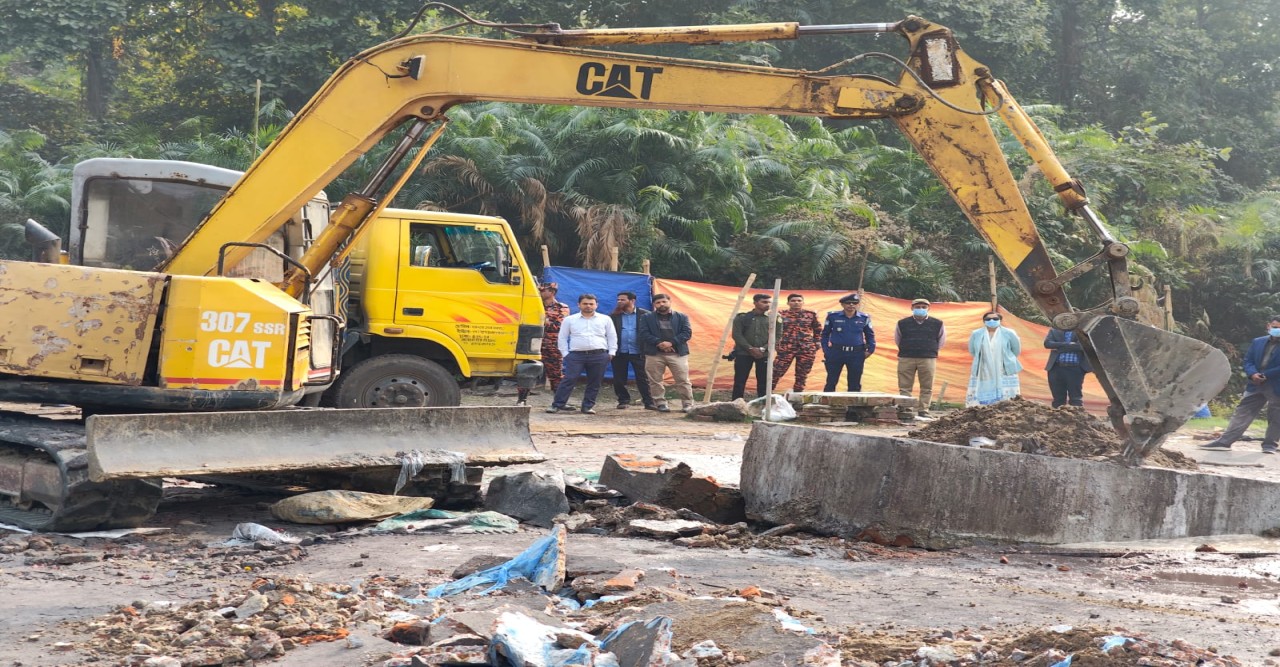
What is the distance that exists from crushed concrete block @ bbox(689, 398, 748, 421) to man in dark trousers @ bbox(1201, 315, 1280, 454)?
5.76m

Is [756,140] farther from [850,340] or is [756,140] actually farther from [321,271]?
[321,271]

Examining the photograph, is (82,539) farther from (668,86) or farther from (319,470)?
(668,86)

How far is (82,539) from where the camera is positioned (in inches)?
281

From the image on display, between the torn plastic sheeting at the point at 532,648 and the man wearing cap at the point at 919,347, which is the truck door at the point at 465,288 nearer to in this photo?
the man wearing cap at the point at 919,347

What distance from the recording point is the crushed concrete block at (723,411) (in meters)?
15.8

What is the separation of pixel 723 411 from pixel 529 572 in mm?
9909

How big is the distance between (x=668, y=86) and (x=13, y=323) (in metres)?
4.51

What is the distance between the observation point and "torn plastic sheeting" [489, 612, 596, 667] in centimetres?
442

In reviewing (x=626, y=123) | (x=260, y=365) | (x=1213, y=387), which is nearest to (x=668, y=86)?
(x=260, y=365)

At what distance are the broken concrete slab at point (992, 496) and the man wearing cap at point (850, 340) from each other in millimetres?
8762

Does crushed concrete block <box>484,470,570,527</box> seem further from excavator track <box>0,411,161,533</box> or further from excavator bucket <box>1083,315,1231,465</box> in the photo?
excavator bucket <box>1083,315,1231,465</box>

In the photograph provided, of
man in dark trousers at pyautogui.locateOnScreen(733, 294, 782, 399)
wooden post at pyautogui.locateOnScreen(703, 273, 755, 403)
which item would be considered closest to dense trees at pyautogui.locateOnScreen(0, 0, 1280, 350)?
wooden post at pyautogui.locateOnScreen(703, 273, 755, 403)

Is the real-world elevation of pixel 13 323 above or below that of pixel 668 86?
below

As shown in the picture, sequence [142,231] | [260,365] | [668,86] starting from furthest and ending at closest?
[142,231] < [668,86] < [260,365]
